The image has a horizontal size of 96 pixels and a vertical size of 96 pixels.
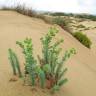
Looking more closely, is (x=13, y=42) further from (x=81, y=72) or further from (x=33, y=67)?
(x=33, y=67)

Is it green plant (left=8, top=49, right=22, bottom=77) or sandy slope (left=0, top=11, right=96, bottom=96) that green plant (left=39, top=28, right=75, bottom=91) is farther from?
green plant (left=8, top=49, right=22, bottom=77)

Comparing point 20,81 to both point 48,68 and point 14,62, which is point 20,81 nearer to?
point 14,62

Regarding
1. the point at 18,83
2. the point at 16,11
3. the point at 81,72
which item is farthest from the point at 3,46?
the point at 16,11

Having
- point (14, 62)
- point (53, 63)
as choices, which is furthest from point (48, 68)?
point (14, 62)

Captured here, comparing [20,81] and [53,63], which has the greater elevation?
[53,63]

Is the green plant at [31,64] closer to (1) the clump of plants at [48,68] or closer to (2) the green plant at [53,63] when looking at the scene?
(1) the clump of plants at [48,68]

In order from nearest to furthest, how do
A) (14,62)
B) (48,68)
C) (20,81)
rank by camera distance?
(48,68) < (20,81) < (14,62)

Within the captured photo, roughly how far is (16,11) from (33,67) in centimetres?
868

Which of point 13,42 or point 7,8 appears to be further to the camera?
point 7,8

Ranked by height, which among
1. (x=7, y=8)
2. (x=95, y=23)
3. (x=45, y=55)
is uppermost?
(x=45, y=55)

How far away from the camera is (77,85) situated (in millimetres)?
6613

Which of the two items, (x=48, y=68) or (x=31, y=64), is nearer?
(x=31, y=64)

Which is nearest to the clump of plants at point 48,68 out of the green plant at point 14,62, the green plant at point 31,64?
the green plant at point 31,64

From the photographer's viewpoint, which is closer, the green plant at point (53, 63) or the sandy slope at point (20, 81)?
the sandy slope at point (20, 81)
